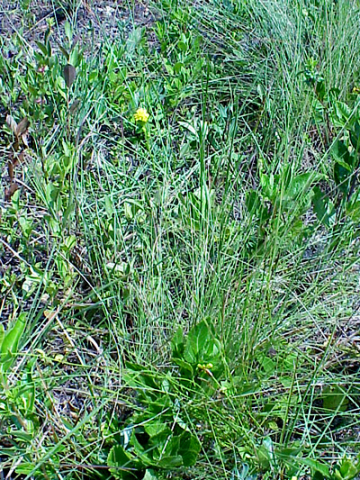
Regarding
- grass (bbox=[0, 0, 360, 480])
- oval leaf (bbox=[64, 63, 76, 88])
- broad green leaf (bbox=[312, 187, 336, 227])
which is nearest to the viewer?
grass (bbox=[0, 0, 360, 480])

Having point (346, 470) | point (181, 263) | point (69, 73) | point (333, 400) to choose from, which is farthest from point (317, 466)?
point (69, 73)

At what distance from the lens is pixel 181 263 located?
169 centimetres

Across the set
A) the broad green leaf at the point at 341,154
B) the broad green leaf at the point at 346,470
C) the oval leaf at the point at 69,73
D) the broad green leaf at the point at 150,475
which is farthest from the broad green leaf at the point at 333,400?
the oval leaf at the point at 69,73

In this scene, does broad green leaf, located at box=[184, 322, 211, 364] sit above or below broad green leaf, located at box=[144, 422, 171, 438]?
above

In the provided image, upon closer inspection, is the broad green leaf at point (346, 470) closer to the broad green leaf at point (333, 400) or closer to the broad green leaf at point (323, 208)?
the broad green leaf at point (333, 400)

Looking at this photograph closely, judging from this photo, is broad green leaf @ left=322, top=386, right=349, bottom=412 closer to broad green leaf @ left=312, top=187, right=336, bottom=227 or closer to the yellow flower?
broad green leaf @ left=312, top=187, right=336, bottom=227

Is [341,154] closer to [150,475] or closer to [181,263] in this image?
[181,263]

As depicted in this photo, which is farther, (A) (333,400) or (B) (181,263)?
(B) (181,263)

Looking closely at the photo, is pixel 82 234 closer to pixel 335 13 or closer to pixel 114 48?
pixel 114 48

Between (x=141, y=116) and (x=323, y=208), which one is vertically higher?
(x=141, y=116)

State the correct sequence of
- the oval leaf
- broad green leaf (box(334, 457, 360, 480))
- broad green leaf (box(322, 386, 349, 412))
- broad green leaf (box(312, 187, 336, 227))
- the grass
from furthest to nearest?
the oval leaf
broad green leaf (box(312, 187, 336, 227))
broad green leaf (box(322, 386, 349, 412))
the grass
broad green leaf (box(334, 457, 360, 480))

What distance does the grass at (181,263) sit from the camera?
4.31 ft

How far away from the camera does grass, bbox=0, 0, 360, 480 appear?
1.31 m

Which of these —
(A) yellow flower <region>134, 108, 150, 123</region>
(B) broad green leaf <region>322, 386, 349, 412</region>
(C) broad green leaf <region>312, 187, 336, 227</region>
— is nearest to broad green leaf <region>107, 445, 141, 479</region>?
(B) broad green leaf <region>322, 386, 349, 412</region>
